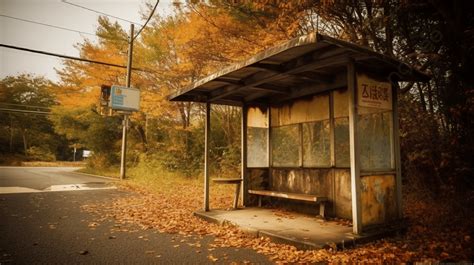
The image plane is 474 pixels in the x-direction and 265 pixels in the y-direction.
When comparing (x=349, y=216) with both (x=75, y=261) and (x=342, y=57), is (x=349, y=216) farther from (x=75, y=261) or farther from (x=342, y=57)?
(x=75, y=261)

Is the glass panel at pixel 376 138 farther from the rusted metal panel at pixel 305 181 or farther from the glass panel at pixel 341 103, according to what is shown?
the rusted metal panel at pixel 305 181

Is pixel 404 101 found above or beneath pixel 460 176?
above

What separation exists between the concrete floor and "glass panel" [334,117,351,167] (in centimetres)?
136

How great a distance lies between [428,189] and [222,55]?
8.30m

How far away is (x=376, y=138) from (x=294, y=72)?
2.16 meters

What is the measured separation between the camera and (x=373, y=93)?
16.8ft

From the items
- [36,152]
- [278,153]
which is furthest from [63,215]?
[36,152]

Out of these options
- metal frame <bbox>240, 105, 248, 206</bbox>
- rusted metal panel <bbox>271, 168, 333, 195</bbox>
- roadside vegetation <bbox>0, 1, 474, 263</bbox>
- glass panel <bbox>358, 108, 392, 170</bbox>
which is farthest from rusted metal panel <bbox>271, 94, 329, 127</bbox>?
roadside vegetation <bbox>0, 1, 474, 263</bbox>

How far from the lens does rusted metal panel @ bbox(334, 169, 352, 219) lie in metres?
5.63

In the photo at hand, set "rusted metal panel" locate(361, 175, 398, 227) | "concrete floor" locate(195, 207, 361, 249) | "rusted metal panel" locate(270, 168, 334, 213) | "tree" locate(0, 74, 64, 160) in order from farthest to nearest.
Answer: "tree" locate(0, 74, 64, 160) < "rusted metal panel" locate(270, 168, 334, 213) < "rusted metal panel" locate(361, 175, 398, 227) < "concrete floor" locate(195, 207, 361, 249)

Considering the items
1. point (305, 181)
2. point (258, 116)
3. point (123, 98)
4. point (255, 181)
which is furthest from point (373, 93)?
point (123, 98)

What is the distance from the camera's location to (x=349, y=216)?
220 inches

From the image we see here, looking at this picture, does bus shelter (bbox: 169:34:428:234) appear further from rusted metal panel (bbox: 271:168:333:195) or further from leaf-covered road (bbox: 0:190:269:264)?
leaf-covered road (bbox: 0:190:269:264)

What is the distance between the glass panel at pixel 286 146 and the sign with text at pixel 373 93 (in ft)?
7.15
